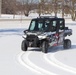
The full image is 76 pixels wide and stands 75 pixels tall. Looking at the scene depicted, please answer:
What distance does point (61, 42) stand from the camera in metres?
16.2

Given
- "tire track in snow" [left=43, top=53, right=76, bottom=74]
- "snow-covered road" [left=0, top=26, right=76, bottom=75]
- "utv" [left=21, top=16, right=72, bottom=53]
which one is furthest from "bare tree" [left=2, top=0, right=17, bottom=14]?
"tire track in snow" [left=43, top=53, right=76, bottom=74]

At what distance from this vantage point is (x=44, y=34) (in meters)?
14.6

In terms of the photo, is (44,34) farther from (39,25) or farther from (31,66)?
(31,66)

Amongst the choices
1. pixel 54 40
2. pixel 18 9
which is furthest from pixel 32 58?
pixel 18 9

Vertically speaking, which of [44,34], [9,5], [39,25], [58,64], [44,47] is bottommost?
[58,64]

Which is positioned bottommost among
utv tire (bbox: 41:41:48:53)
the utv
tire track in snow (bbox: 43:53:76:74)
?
tire track in snow (bbox: 43:53:76:74)

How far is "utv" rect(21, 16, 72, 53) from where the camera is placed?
14555mm

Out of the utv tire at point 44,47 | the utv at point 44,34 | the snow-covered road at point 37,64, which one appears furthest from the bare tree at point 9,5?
the snow-covered road at point 37,64

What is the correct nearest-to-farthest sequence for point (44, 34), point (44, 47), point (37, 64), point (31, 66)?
1. point (31, 66)
2. point (37, 64)
3. point (44, 47)
4. point (44, 34)

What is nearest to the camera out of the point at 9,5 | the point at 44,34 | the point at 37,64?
the point at 37,64

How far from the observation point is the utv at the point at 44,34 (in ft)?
47.8

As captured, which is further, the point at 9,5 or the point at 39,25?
the point at 9,5

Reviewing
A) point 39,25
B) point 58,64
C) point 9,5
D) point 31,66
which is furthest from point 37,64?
point 9,5

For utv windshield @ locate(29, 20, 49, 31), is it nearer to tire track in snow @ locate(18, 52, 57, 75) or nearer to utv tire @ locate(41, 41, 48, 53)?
utv tire @ locate(41, 41, 48, 53)
